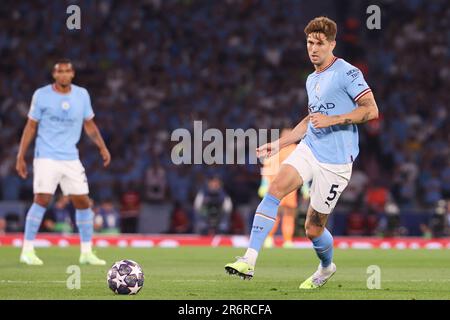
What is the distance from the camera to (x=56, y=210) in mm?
22891

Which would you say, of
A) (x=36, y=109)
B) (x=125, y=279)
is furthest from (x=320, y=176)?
(x=36, y=109)

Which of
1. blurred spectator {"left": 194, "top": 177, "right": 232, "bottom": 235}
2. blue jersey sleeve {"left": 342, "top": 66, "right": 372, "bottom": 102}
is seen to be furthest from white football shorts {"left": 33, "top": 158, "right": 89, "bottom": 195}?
blurred spectator {"left": 194, "top": 177, "right": 232, "bottom": 235}

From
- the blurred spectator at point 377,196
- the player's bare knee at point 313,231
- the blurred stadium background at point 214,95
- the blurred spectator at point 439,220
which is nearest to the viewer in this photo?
the player's bare knee at point 313,231

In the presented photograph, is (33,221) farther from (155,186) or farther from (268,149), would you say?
(155,186)

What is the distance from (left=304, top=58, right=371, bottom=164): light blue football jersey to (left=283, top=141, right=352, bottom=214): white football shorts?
59mm

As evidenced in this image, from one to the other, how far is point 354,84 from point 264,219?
155cm

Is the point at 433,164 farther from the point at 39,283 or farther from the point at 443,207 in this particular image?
the point at 39,283

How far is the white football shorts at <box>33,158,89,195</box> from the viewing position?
13.8m

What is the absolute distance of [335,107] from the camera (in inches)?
392

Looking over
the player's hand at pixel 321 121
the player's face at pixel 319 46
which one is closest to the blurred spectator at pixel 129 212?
the player's face at pixel 319 46

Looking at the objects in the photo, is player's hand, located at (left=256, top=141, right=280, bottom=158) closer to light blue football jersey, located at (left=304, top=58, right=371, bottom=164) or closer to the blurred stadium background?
light blue football jersey, located at (left=304, top=58, right=371, bottom=164)

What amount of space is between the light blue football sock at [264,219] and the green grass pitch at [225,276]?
53cm

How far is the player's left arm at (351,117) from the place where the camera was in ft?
31.5

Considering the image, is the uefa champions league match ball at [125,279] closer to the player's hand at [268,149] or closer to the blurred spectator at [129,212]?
the player's hand at [268,149]
